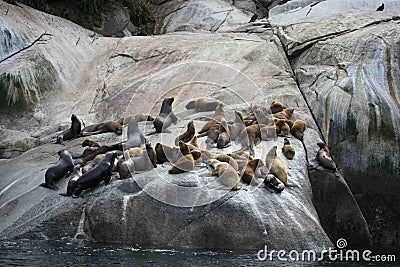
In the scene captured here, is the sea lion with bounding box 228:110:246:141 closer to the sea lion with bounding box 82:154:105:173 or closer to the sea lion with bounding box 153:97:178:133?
the sea lion with bounding box 153:97:178:133

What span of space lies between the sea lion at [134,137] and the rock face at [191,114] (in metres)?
0.31

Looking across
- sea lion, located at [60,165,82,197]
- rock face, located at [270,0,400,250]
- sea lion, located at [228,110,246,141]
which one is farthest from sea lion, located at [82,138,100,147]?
rock face, located at [270,0,400,250]

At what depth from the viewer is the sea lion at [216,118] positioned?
1248 centimetres

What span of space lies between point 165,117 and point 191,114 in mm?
795

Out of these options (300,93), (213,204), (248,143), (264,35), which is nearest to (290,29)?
(264,35)

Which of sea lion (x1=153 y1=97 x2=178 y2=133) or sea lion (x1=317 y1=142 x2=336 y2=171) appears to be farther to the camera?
sea lion (x1=153 y1=97 x2=178 y2=133)

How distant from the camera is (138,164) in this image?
10844 mm

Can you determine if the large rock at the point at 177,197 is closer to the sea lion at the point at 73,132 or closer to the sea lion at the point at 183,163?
the sea lion at the point at 183,163

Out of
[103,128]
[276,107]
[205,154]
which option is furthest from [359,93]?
[103,128]

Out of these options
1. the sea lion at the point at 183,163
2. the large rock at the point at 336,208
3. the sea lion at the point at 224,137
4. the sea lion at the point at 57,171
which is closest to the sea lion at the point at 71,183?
the sea lion at the point at 57,171

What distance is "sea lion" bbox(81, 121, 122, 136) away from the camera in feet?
44.2

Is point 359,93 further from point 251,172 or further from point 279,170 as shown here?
point 251,172

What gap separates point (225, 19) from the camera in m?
22.2

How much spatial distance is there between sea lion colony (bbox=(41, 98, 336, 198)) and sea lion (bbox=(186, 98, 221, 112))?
37 cm
